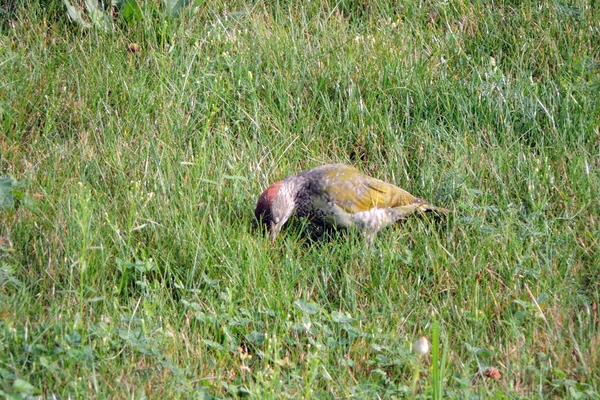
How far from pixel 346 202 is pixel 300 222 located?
0.32 m

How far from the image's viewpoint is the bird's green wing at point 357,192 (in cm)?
541

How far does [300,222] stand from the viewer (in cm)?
548

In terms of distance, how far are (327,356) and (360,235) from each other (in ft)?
4.10

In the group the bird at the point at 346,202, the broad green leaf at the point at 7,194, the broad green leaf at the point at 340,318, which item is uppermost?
the broad green leaf at the point at 7,194

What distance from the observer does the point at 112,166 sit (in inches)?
219

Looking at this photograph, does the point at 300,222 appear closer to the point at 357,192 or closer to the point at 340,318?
the point at 357,192

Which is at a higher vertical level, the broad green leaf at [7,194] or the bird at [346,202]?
the broad green leaf at [7,194]

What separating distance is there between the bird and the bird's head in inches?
0.6

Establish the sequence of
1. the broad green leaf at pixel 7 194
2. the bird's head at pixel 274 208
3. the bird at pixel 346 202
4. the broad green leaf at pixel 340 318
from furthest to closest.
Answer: the bird at pixel 346 202 < the bird's head at pixel 274 208 < the broad green leaf at pixel 7 194 < the broad green leaf at pixel 340 318

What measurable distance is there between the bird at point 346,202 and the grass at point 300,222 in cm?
13

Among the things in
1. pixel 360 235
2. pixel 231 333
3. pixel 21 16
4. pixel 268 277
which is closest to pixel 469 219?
pixel 360 235

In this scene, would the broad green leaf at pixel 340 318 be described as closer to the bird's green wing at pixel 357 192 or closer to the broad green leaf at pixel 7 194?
the bird's green wing at pixel 357 192

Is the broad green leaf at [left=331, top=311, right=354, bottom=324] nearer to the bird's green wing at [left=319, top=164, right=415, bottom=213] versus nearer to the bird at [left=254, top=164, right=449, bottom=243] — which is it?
the bird at [left=254, top=164, right=449, bottom=243]

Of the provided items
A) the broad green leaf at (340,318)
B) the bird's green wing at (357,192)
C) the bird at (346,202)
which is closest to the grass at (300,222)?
the broad green leaf at (340,318)
